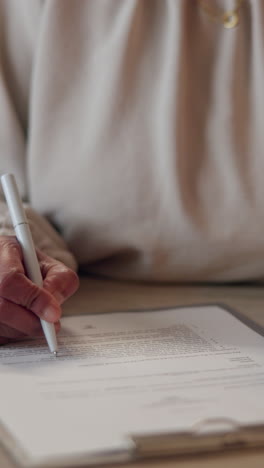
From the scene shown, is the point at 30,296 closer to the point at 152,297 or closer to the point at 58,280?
the point at 58,280

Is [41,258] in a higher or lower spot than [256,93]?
Result: lower

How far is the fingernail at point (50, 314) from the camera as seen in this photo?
562 millimetres

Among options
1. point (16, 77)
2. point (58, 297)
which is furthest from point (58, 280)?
point (16, 77)

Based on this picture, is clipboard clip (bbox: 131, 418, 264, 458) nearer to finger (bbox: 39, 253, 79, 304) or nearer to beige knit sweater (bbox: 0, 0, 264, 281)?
finger (bbox: 39, 253, 79, 304)

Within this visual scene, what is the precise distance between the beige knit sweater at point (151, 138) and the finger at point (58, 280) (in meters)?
0.11

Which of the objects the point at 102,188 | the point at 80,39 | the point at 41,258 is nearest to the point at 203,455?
the point at 41,258

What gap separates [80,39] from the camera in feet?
2.64

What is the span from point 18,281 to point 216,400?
187 mm

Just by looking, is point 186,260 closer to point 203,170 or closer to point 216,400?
point 203,170

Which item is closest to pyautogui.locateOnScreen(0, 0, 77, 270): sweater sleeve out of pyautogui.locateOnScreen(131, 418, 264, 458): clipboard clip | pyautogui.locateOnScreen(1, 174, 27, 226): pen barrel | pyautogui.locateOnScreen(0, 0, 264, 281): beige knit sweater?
pyautogui.locateOnScreen(0, 0, 264, 281): beige knit sweater

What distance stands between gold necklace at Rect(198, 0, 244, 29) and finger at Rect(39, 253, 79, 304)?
33 cm

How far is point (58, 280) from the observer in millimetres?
610

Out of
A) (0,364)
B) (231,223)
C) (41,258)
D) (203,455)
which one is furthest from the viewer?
(231,223)

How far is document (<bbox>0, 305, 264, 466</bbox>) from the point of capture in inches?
16.3
